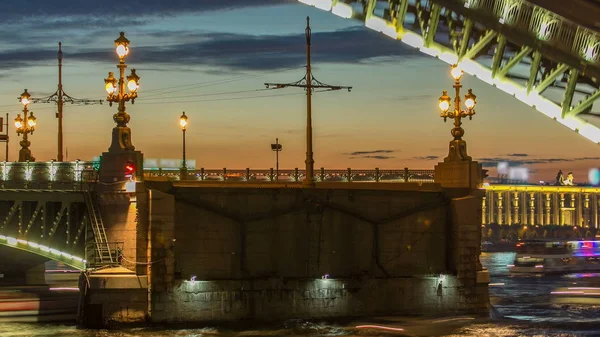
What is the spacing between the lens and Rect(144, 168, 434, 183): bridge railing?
49.8m

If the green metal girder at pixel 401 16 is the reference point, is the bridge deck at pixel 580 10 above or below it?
below

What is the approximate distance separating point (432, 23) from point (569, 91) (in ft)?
14.8

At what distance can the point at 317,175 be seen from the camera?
1975 inches

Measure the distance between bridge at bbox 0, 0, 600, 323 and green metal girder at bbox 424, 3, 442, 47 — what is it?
18273 mm

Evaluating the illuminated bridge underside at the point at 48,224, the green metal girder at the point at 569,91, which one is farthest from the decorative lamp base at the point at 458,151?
the green metal girder at the point at 569,91

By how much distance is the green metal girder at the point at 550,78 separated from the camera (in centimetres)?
2045

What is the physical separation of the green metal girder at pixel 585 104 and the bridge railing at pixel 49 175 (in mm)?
25675

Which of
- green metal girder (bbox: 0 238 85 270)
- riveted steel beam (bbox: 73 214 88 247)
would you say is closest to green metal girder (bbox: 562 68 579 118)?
riveted steel beam (bbox: 73 214 88 247)

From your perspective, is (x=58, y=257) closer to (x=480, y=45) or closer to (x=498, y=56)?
(x=480, y=45)

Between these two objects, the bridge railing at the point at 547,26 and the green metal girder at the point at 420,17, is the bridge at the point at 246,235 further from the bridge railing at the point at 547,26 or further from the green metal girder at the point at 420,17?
the bridge railing at the point at 547,26

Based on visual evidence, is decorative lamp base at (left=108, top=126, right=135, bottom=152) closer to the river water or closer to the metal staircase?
the metal staircase

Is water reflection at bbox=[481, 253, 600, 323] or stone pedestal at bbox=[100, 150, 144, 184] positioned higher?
stone pedestal at bbox=[100, 150, 144, 184]

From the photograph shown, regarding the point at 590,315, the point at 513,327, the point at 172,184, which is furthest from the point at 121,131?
the point at 590,315

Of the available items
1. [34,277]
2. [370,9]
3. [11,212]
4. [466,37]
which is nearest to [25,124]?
[34,277]
